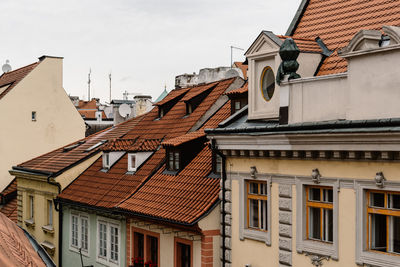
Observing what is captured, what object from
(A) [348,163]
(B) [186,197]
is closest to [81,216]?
(B) [186,197]

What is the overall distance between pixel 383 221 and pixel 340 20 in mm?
6479

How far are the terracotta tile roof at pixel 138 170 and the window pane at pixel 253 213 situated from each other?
667 cm

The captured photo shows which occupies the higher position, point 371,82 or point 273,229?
point 371,82

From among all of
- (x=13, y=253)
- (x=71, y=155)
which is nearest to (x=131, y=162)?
(x=71, y=155)

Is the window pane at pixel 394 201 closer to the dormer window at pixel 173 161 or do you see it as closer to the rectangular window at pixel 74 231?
the dormer window at pixel 173 161

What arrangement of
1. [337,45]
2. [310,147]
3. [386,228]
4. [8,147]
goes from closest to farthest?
[386,228] → [310,147] → [337,45] → [8,147]

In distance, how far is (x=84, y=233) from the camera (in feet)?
87.1

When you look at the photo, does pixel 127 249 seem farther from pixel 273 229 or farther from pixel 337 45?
pixel 337 45

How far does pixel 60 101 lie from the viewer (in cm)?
3966

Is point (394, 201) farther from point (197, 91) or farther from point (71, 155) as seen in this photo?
point (71, 155)

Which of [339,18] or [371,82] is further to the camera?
[339,18]

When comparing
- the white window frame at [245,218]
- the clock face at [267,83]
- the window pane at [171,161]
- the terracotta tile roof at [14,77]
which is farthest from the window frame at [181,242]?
Result: the terracotta tile roof at [14,77]

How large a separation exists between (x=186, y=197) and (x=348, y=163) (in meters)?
6.89

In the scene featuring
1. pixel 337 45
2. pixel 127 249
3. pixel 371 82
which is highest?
pixel 337 45
